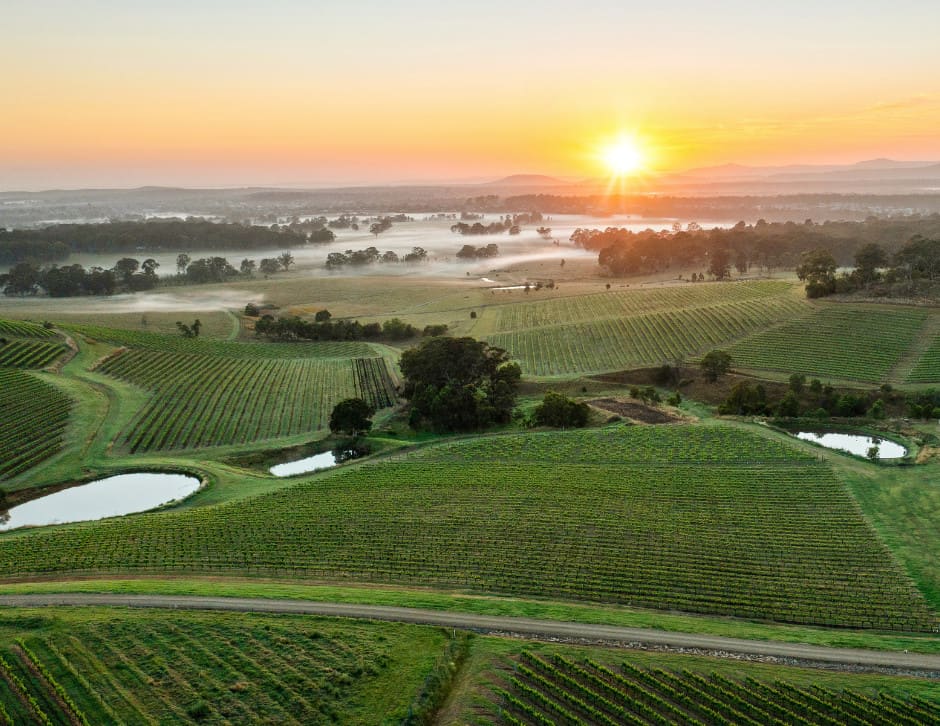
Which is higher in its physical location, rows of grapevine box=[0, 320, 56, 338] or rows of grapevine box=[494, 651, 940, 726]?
rows of grapevine box=[0, 320, 56, 338]

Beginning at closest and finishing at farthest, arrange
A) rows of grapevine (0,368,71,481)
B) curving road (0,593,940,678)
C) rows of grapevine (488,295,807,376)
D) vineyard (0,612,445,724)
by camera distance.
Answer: vineyard (0,612,445,724), curving road (0,593,940,678), rows of grapevine (0,368,71,481), rows of grapevine (488,295,807,376)

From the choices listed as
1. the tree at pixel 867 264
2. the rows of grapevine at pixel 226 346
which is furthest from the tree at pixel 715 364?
the rows of grapevine at pixel 226 346

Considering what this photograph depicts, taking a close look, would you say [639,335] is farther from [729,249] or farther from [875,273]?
[729,249]

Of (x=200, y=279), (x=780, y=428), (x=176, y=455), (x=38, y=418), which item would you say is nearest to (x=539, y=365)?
(x=780, y=428)

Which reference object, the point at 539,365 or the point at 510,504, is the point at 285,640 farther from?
the point at 539,365

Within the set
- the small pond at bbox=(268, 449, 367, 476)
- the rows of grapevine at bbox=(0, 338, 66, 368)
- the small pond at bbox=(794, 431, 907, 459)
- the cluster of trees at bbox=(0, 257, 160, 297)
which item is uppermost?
the cluster of trees at bbox=(0, 257, 160, 297)

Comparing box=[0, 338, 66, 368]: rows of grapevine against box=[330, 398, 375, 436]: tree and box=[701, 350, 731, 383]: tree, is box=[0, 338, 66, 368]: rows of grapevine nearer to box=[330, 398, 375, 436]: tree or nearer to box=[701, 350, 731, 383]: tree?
box=[330, 398, 375, 436]: tree

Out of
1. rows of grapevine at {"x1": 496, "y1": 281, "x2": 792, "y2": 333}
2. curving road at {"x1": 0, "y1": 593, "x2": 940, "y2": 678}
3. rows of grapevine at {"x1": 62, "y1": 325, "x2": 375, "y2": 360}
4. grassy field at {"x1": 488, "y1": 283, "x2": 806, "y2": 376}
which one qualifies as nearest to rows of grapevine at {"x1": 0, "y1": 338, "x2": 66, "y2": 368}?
rows of grapevine at {"x1": 62, "y1": 325, "x2": 375, "y2": 360}

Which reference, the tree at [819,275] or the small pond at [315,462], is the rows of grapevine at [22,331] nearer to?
the small pond at [315,462]
